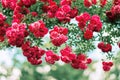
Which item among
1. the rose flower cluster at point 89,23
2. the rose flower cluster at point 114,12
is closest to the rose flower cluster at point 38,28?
the rose flower cluster at point 89,23

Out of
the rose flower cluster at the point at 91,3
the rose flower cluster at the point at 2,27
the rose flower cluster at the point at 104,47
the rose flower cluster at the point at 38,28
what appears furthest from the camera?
the rose flower cluster at the point at 104,47

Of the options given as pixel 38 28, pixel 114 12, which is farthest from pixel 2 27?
pixel 114 12

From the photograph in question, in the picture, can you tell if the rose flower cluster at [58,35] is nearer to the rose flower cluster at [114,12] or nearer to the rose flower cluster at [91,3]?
the rose flower cluster at [91,3]

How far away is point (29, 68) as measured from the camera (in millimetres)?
22406

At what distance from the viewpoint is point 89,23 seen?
26.6 ft

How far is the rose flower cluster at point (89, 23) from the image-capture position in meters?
8.01

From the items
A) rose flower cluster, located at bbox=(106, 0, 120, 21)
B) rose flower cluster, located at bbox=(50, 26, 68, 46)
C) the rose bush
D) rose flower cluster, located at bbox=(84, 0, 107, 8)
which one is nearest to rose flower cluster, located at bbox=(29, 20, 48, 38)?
the rose bush

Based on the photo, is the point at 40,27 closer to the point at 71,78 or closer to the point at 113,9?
the point at 113,9

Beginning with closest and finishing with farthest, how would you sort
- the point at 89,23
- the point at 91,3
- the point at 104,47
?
the point at 89,23 → the point at 91,3 → the point at 104,47

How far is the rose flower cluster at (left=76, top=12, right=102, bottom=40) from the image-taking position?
801 cm

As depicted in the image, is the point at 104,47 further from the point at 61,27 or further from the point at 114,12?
the point at 61,27

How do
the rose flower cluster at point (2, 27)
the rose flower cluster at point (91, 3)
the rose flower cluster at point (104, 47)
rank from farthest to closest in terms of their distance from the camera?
the rose flower cluster at point (104, 47)
the rose flower cluster at point (2, 27)
the rose flower cluster at point (91, 3)

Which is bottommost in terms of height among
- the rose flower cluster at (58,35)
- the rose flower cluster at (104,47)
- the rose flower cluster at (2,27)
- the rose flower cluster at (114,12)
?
the rose flower cluster at (58,35)

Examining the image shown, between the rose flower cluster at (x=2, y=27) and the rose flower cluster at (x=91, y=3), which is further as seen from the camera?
the rose flower cluster at (x=2, y=27)
